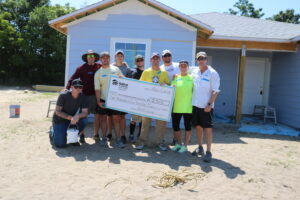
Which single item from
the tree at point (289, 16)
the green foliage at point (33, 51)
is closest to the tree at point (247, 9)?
the tree at point (289, 16)

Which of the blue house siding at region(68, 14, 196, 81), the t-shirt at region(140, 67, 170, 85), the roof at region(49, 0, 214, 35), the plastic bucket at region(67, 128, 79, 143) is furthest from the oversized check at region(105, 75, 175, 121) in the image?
the roof at region(49, 0, 214, 35)

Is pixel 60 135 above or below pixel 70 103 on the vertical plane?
below

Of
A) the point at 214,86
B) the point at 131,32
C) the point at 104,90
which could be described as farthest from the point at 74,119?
the point at 131,32

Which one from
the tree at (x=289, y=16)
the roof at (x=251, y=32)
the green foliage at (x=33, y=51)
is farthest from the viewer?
the tree at (x=289, y=16)

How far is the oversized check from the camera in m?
5.00

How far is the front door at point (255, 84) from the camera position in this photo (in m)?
10.3

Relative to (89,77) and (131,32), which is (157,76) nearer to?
(89,77)

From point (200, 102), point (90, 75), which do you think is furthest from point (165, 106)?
point (90, 75)

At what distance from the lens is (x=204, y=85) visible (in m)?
4.48

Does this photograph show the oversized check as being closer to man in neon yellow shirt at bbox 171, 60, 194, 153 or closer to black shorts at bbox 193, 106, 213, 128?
man in neon yellow shirt at bbox 171, 60, 194, 153

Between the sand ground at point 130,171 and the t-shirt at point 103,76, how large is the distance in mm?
1183

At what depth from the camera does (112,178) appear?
3.71 m

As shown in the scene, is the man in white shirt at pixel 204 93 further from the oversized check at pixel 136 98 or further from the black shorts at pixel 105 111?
the black shorts at pixel 105 111

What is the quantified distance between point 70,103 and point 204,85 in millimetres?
2584
